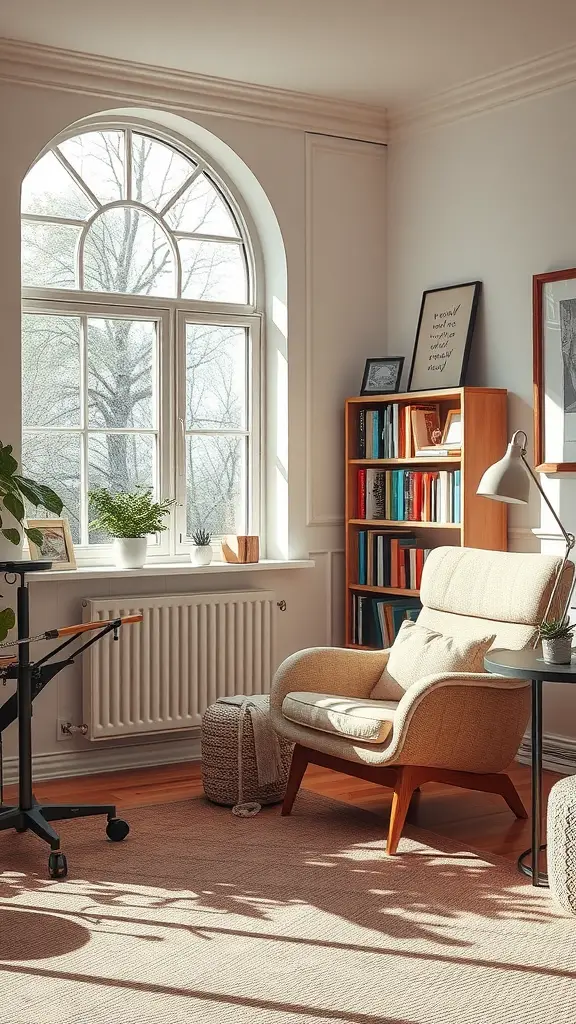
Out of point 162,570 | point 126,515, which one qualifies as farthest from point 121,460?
point 162,570

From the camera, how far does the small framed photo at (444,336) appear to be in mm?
5297

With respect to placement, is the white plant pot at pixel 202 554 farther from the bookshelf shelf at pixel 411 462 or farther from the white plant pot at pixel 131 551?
the bookshelf shelf at pixel 411 462

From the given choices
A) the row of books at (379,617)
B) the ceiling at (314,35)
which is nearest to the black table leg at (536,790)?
the row of books at (379,617)

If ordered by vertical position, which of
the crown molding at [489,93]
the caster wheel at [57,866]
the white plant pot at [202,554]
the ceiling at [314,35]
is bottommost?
the caster wheel at [57,866]

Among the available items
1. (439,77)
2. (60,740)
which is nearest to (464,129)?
(439,77)

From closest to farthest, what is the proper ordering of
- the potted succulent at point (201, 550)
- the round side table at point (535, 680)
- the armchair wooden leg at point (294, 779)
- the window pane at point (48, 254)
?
1. the round side table at point (535, 680)
2. the armchair wooden leg at point (294, 779)
3. the window pane at point (48, 254)
4. the potted succulent at point (201, 550)

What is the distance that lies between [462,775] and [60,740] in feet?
6.10

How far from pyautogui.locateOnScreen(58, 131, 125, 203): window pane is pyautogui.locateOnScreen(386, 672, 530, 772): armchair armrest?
2776 millimetres

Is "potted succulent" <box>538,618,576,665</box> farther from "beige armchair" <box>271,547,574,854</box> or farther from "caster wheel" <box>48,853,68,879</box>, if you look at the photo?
"caster wheel" <box>48,853,68,879</box>

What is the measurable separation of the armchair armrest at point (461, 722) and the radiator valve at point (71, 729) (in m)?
1.68

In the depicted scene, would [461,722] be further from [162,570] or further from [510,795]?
[162,570]

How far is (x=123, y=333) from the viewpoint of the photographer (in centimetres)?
533

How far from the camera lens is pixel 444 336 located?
214 inches

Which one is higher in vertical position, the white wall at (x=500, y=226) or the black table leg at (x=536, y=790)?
the white wall at (x=500, y=226)
